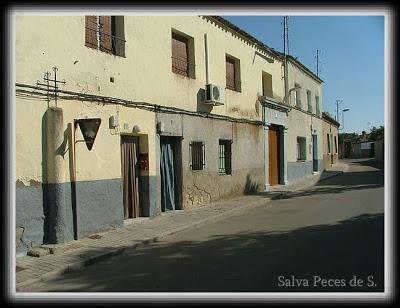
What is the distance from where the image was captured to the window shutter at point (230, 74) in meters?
15.5

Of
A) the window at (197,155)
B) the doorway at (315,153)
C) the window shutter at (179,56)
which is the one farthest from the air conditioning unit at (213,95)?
the doorway at (315,153)

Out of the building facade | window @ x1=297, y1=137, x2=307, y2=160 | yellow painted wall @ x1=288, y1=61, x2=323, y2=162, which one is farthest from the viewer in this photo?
window @ x1=297, y1=137, x2=307, y2=160

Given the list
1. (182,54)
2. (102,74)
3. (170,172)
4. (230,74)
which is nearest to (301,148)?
(230,74)

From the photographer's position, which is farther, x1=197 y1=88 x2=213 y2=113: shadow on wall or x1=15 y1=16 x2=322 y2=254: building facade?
x1=197 y1=88 x2=213 y2=113: shadow on wall

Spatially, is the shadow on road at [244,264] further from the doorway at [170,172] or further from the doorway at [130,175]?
the doorway at [170,172]

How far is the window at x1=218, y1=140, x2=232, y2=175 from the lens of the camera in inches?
592

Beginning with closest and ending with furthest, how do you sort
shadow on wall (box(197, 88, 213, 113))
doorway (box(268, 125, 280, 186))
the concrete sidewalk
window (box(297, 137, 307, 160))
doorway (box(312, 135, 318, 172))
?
the concrete sidewalk, shadow on wall (box(197, 88, 213, 113)), doorway (box(268, 125, 280, 186)), window (box(297, 137, 307, 160)), doorway (box(312, 135, 318, 172))

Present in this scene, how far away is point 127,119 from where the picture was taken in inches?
395

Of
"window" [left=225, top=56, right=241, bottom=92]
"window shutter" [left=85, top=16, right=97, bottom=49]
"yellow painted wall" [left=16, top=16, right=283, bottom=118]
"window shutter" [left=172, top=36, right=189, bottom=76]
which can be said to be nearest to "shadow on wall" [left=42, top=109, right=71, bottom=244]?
"yellow painted wall" [left=16, top=16, right=283, bottom=118]

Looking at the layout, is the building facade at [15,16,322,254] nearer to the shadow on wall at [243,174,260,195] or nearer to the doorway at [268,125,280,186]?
the shadow on wall at [243,174,260,195]

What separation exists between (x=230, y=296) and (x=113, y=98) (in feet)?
18.5

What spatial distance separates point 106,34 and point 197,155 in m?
4.77

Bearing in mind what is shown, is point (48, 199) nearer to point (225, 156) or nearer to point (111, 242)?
point (111, 242)

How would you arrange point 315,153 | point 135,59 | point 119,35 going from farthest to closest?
point 315,153, point 135,59, point 119,35
